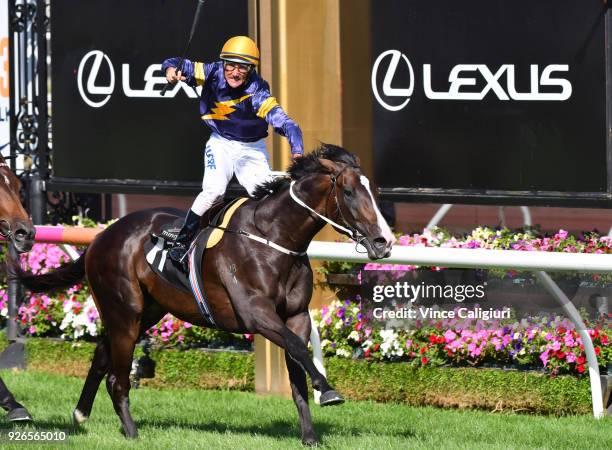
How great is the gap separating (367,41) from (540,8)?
1.25 metres

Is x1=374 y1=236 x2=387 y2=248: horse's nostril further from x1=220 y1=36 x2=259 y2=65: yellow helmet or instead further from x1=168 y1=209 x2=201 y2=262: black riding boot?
x1=220 y1=36 x2=259 y2=65: yellow helmet

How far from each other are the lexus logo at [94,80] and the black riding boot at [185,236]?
116 inches

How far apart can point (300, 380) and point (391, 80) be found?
8.44 ft

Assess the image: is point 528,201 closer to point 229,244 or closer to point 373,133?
point 373,133

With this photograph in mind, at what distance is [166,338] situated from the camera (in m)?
9.82

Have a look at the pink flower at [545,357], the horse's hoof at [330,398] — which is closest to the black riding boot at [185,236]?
the horse's hoof at [330,398]

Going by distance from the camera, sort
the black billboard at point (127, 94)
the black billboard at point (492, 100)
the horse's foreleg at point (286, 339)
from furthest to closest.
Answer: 1. the black billboard at point (127, 94)
2. the black billboard at point (492, 100)
3. the horse's foreleg at point (286, 339)

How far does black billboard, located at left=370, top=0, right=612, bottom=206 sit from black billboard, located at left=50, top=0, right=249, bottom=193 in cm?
127

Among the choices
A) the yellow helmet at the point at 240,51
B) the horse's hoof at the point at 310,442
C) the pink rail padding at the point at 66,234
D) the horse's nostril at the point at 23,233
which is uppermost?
the yellow helmet at the point at 240,51

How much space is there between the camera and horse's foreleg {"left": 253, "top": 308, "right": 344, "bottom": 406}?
691 centimetres

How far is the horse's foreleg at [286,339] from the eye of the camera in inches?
272

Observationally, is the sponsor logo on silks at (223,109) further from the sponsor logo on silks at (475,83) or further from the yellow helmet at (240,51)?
the sponsor logo on silks at (475,83)

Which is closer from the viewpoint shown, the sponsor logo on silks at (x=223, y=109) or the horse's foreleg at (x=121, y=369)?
the sponsor logo on silks at (x=223, y=109)

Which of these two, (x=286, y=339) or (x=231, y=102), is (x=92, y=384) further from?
(x=231, y=102)
